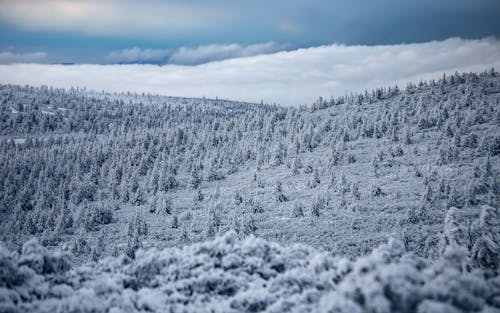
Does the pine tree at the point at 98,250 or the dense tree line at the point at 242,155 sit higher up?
the dense tree line at the point at 242,155

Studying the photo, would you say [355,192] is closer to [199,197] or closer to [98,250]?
Result: [199,197]

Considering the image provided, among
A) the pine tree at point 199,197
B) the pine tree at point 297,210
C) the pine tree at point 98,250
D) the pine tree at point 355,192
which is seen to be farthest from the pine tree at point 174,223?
the pine tree at point 355,192

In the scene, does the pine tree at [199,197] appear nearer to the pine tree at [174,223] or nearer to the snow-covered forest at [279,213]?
the snow-covered forest at [279,213]

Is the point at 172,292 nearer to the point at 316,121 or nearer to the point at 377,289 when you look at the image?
the point at 377,289

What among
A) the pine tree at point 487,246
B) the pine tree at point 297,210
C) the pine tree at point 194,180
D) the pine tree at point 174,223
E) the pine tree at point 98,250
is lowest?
the pine tree at point 98,250

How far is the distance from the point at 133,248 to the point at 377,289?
130 ft

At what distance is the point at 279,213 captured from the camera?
53.4 metres

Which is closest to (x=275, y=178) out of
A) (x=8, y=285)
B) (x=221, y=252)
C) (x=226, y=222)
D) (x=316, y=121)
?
(x=226, y=222)

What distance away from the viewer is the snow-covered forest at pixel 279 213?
14.1m

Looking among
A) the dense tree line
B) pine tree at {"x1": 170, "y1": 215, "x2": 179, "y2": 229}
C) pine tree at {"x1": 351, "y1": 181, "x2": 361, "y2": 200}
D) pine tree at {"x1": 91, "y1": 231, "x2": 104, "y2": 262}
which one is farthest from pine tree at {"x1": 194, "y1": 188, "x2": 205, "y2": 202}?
pine tree at {"x1": 351, "y1": 181, "x2": 361, "y2": 200}

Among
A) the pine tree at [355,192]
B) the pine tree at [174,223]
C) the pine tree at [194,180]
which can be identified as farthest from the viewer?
the pine tree at [194,180]

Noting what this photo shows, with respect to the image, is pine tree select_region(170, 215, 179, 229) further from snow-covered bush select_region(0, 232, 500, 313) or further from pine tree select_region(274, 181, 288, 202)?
snow-covered bush select_region(0, 232, 500, 313)

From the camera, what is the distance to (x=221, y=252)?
1741cm

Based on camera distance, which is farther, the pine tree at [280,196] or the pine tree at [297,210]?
the pine tree at [280,196]
